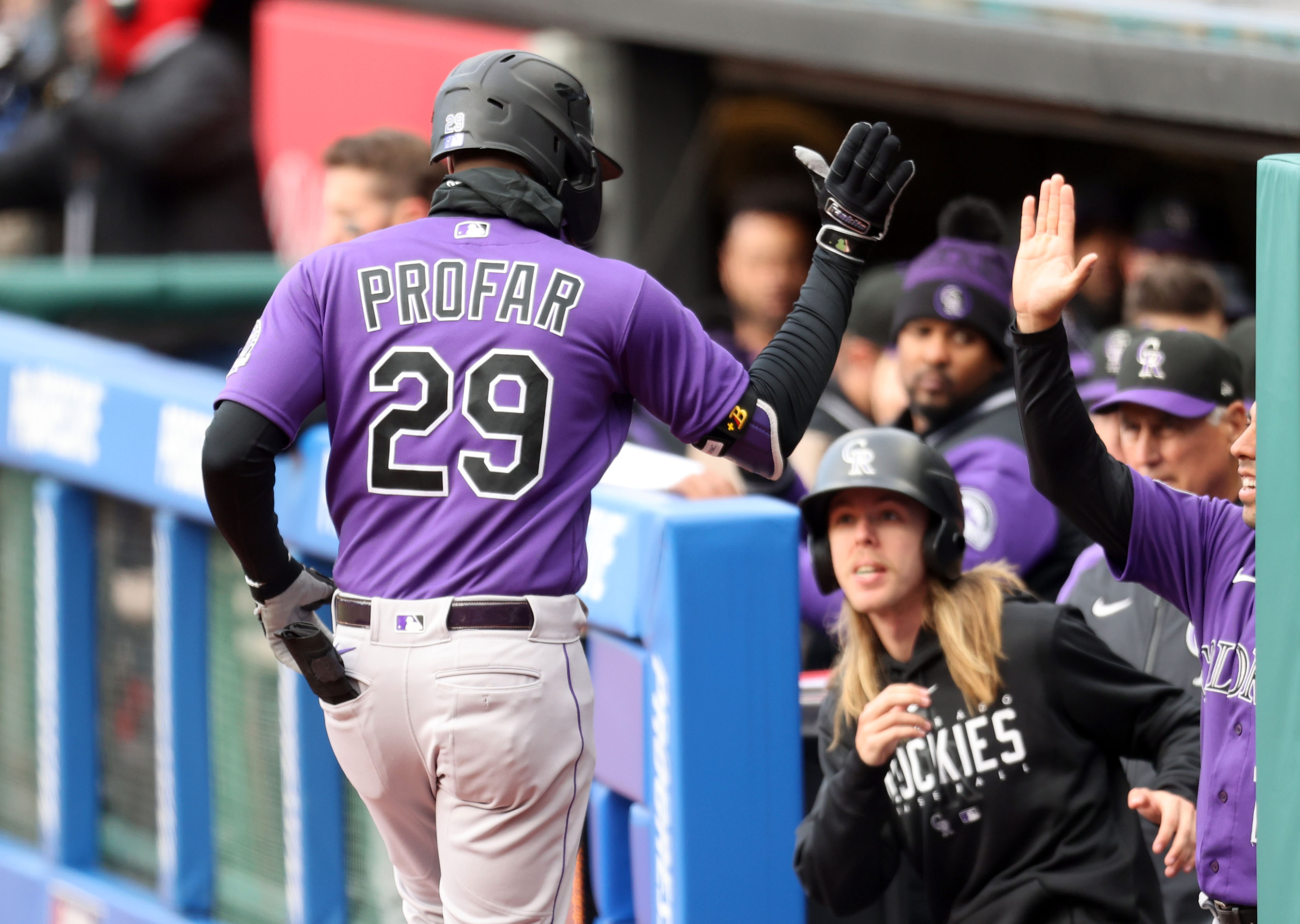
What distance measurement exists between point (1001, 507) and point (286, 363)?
1.85 m

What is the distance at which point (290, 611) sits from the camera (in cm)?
314

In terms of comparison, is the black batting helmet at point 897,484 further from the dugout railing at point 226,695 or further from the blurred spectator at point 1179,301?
the blurred spectator at point 1179,301

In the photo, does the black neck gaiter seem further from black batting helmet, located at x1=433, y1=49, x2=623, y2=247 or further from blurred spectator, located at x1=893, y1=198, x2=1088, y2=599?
blurred spectator, located at x1=893, y1=198, x2=1088, y2=599

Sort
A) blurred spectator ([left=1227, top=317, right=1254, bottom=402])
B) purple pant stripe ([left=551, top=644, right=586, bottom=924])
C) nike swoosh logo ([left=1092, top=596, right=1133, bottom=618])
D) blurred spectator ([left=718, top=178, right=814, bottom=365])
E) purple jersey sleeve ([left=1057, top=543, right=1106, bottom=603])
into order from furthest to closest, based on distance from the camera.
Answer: blurred spectator ([left=718, top=178, right=814, bottom=365])
blurred spectator ([left=1227, top=317, right=1254, bottom=402])
purple jersey sleeve ([left=1057, top=543, right=1106, bottom=603])
nike swoosh logo ([left=1092, top=596, right=1133, bottom=618])
purple pant stripe ([left=551, top=644, right=586, bottom=924])

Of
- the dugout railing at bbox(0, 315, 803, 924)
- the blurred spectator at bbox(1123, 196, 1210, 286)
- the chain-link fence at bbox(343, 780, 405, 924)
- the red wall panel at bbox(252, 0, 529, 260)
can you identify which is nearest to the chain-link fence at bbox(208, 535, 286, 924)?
the dugout railing at bbox(0, 315, 803, 924)

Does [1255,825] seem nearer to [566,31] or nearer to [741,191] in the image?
[741,191]

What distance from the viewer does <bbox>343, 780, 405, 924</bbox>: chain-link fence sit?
433 cm


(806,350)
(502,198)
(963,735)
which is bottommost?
(963,735)

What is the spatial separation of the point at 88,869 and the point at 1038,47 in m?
3.80

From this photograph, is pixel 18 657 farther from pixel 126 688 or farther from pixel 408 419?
pixel 408 419

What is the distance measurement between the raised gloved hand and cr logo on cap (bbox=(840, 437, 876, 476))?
560mm

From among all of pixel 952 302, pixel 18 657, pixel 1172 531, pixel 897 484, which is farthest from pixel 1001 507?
pixel 18 657

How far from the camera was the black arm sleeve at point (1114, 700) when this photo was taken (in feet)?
11.2

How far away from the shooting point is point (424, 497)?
3.05 metres
